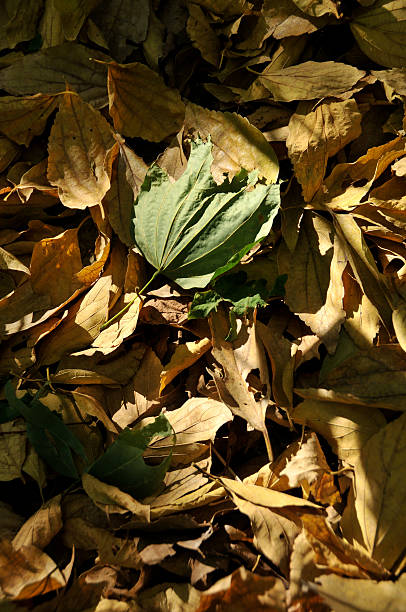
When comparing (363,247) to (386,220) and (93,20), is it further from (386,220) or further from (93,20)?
(93,20)

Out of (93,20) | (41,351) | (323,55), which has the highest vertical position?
(93,20)

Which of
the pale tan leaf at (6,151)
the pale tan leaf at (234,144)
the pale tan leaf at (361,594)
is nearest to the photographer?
the pale tan leaf at (361,594)

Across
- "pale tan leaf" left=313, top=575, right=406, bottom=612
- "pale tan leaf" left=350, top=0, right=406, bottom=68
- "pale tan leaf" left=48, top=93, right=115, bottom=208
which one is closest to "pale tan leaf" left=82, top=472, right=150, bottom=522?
"pale tan leaf" left=313, top=575, right=406, bottom=612

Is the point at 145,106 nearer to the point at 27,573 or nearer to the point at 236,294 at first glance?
the point at 236,294

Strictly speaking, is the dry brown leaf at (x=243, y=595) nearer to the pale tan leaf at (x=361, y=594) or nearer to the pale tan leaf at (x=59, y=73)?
the pale tan leaf at (x=361, y=594)

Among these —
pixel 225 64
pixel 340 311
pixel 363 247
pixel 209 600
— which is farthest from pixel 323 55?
pixel 209 600

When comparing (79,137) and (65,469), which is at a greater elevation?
(79,137)

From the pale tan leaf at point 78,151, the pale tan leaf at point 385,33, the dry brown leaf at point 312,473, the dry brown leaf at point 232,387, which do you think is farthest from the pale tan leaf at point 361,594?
the pale tan leaf at point 385,33
